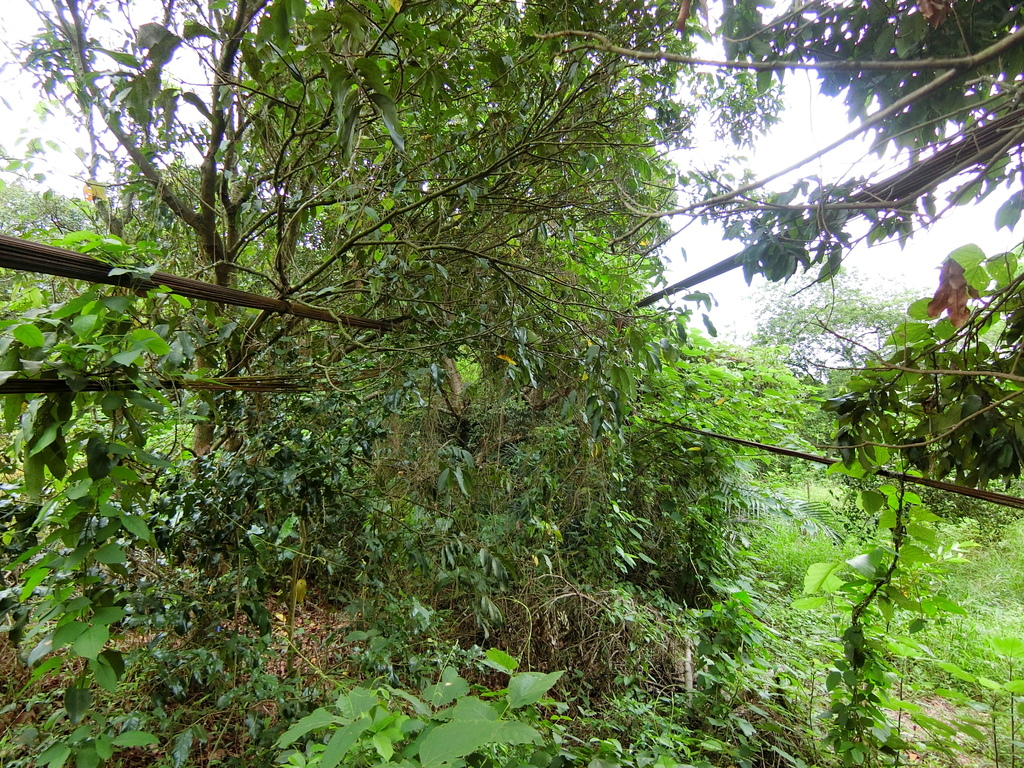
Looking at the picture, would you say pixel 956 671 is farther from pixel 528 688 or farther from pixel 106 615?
pixel 106 615

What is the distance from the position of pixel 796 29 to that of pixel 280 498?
2191mm

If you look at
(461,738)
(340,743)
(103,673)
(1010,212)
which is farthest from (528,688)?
(1010,212)

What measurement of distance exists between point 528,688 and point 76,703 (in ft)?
2.79

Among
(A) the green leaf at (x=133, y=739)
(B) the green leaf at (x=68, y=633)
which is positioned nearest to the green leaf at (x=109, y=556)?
(B) the green leaf at (x=68, y=633)

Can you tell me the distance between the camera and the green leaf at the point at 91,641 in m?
0.79

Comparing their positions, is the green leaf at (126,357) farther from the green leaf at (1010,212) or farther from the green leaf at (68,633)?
the green leaf at (1010,212)

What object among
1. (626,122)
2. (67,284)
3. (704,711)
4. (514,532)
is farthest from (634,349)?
(704,711)

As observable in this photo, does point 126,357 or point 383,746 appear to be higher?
point 126,357

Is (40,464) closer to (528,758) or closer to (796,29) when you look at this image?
(528,758)

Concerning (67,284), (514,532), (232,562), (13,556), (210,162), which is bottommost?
(514,532)

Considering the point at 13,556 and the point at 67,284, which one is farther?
the point at 67,284

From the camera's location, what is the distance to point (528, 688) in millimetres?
992

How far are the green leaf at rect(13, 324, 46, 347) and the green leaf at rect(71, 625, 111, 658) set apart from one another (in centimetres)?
49

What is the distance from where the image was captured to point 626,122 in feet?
7.32
